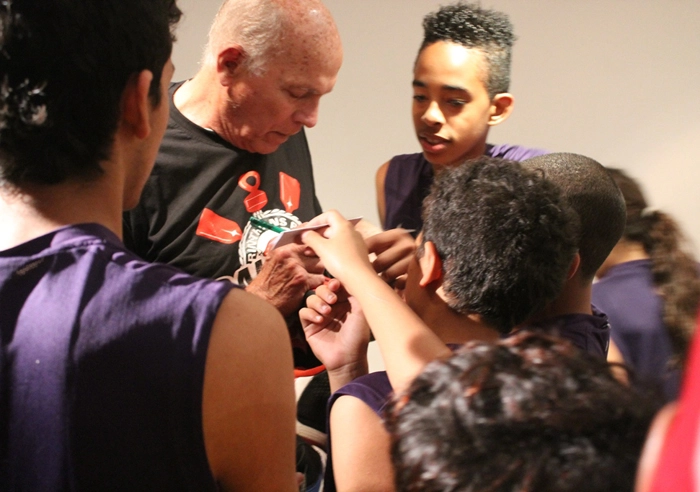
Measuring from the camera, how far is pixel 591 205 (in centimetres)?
133

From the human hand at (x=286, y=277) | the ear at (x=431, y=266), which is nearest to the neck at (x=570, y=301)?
the ear at (x=431, y=266)

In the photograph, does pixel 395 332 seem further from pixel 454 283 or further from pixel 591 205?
pixel 591 205

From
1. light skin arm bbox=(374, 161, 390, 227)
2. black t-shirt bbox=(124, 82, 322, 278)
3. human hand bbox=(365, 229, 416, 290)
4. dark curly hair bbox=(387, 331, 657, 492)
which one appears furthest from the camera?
light skin arm bbox=(374, 161, 390, 227)

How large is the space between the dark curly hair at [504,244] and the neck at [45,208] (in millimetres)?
565

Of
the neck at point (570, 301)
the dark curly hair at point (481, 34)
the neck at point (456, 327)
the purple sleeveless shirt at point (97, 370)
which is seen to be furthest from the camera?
the dark curly hair at point (481, 34)

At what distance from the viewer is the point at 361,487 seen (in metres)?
0.97

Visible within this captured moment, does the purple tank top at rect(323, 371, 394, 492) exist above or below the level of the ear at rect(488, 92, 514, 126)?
below

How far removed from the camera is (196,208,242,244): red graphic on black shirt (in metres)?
1.55

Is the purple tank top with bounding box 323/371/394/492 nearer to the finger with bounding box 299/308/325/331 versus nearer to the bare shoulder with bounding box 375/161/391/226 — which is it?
the finger with bounding box 299/308/325/331

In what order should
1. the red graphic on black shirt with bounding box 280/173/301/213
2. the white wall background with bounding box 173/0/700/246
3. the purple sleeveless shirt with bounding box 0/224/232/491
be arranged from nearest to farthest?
the purple sleeveless shirt with bounding box 0/224/232/491
the red graphic on black shirt with bounding box 280/173/301/213
the white wall background with bounding box 173/0/700/246

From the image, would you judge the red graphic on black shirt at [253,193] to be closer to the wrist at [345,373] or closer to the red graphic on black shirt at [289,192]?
the red graphic on black shirt at [289,192]

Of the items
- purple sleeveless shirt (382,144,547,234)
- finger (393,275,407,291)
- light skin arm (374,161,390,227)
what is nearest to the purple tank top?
finger (393,275,407,291)

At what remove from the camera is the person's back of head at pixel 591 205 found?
1.31 meters

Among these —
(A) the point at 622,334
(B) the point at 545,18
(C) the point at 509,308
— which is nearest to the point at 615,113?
(B) the point at 545,18
